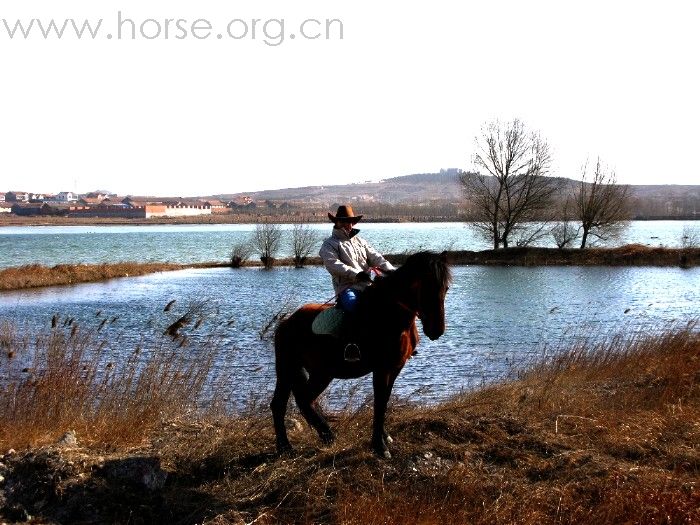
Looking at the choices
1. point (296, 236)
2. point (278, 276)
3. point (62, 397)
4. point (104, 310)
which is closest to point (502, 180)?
point (296, 236)

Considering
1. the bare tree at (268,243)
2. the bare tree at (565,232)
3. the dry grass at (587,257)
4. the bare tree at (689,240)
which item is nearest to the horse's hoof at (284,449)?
the dry grass at (587,257)

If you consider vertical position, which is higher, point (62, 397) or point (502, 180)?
point (502, 180)

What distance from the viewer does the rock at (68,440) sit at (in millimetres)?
8258

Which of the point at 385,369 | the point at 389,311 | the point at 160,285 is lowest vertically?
the point at 160,285

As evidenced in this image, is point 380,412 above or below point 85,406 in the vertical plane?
above

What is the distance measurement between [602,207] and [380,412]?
57.8m

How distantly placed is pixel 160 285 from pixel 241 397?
3254 cm

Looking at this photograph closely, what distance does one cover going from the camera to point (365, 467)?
7.59 m

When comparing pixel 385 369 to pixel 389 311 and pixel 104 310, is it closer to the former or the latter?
pixel 389 311

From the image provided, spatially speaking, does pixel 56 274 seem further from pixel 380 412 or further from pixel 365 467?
pixel 365 467

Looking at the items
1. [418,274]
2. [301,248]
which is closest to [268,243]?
[301,248]

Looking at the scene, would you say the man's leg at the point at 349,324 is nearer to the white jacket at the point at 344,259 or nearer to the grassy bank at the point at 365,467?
the white jacket at the point at 344,259

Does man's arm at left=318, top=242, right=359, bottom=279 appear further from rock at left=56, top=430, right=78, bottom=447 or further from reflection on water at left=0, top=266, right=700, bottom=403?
reflection on water at left=0, top=266, right=700, bottom=403

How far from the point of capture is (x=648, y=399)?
11.3 metres
